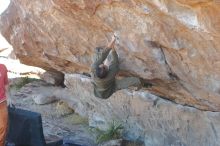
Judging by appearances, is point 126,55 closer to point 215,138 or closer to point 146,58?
point 146,58

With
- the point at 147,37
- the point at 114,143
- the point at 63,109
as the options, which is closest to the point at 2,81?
the point at 147,37

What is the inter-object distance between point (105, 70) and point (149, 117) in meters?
1.27

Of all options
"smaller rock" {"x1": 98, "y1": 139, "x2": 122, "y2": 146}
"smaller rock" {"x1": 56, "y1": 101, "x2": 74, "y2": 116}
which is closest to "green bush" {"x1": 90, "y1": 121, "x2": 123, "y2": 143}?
"smaller rock" {"x1": 98, "y1": 139, "x2": 122, "y2": 146}

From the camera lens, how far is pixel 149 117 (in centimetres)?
675

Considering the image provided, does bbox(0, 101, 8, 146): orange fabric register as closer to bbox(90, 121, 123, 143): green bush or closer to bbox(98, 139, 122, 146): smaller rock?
bbox(98, 139, 122, 146): smaller rock

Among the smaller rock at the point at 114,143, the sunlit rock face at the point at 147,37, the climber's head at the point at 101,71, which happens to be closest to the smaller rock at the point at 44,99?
the sunlit rock face at the point at 147,37

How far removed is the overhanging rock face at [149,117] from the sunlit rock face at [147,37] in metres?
0.14

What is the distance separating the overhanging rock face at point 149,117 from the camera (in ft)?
20.1

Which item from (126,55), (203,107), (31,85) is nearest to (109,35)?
(126,55)

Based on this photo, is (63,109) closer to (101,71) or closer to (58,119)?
(58,119)

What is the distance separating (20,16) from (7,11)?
64cm

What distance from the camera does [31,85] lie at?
31.2 feet

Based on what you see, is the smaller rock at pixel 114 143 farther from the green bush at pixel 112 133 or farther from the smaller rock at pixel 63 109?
the smaller rock at pixel 63 109

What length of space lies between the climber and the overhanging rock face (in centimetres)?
77
